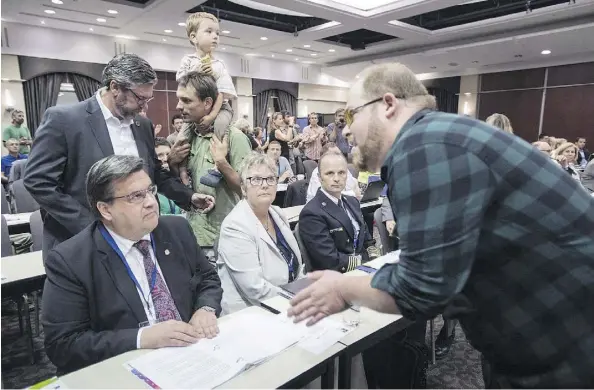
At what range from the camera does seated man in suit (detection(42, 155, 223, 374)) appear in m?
1.24

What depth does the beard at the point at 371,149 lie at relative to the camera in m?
1.00

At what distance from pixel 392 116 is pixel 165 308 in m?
1.05

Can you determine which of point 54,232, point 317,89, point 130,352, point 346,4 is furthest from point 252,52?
point 130,352

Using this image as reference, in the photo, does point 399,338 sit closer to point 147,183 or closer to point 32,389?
point 147,183

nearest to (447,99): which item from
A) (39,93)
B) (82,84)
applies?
(82,84)

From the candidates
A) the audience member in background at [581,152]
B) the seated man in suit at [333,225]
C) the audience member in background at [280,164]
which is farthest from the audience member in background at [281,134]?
the audience member in background at [581,152]

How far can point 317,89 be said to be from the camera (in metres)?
13.3

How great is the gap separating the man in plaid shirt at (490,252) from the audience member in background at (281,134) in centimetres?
547

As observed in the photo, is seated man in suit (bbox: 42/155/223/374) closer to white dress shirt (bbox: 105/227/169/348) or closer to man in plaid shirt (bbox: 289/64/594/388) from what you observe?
white dress shirt (bbox: 105/227/169/348)

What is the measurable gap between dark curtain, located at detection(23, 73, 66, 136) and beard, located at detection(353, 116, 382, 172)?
30.7 ft

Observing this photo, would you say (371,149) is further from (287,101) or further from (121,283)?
(287,101)

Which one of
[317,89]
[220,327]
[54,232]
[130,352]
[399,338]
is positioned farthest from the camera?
[317,89]

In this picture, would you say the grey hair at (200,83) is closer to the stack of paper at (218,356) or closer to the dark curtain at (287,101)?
the stack of paper at (218,356)

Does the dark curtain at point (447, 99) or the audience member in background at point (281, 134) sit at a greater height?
the dark curtain at point (447, 99)
